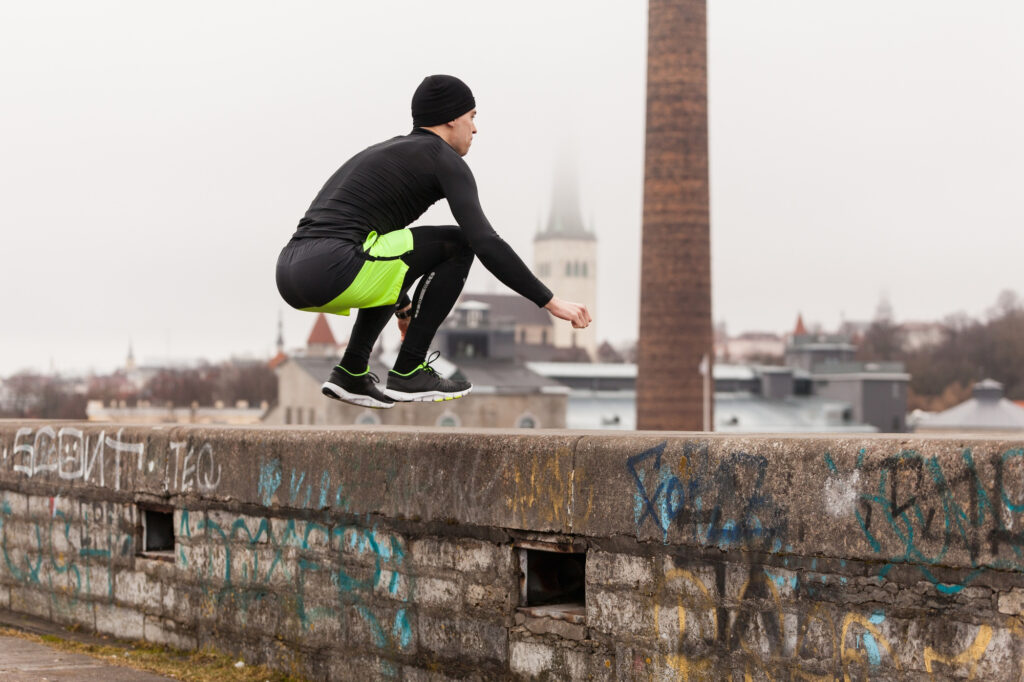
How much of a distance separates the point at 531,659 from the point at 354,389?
1310 mm

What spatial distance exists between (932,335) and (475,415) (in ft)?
213

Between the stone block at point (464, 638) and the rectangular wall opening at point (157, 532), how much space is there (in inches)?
91.7

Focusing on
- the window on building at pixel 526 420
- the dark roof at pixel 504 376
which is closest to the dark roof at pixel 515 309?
the dark roof at pixel 504 376

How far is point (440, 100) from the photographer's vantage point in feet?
16.9

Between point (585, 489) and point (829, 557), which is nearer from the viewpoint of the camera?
point (829, 557)

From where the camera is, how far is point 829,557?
4.34m

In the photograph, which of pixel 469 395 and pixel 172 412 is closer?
pixel 469 395

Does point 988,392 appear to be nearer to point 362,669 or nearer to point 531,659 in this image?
point 362,669

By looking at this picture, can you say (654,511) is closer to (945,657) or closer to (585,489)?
(585,489)

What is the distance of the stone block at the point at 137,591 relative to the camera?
23.9 feet

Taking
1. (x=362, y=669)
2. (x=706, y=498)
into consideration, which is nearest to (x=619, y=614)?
(x=706, y=498)

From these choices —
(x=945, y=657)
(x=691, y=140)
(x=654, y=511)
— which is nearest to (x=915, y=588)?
(x=945, y=657)

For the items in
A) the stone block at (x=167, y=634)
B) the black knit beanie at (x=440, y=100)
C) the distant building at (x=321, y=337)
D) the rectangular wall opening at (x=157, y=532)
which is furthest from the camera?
the distant building at (x=321, y=337)

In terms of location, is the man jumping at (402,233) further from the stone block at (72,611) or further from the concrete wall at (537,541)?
the stone block at (72,611)
